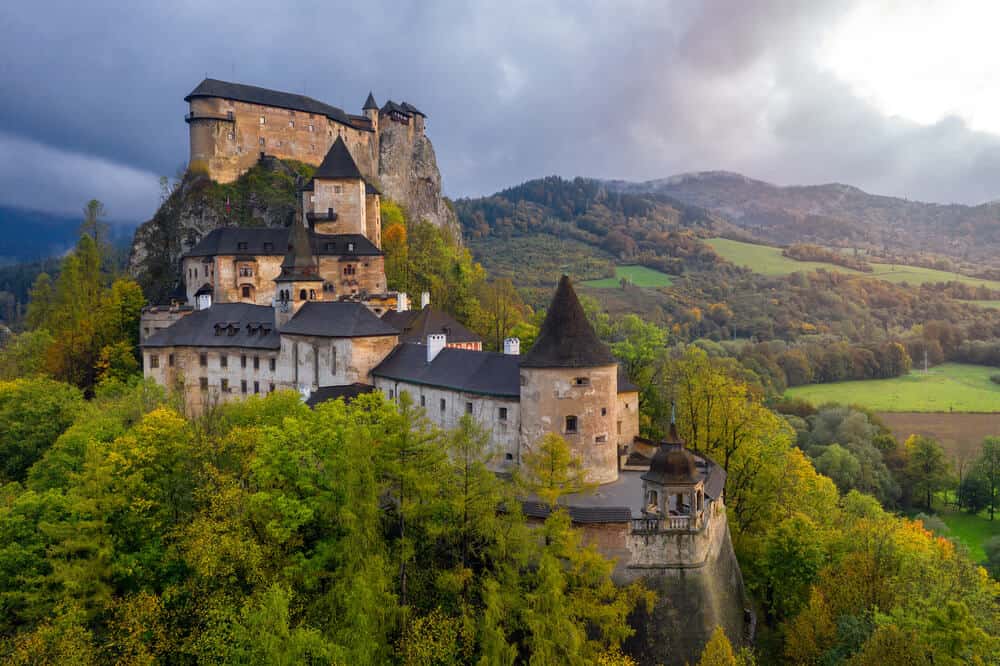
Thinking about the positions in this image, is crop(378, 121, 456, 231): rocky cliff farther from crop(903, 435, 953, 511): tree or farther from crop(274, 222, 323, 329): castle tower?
crop(903, 435, 953, 511): tree

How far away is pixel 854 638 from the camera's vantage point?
2759 cm

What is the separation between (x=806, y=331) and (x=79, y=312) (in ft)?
341

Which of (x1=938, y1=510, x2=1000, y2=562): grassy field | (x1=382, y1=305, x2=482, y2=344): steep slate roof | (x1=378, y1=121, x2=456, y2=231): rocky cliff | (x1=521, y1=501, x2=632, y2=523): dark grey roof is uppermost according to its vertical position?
(x1=378, y1=121, x2=456, y2=231): rocky cliff

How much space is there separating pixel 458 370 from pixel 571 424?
7.64 metres

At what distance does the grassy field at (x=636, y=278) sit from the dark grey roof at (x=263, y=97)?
196 feet

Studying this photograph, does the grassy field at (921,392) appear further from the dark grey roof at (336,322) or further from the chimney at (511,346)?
the dark grey roof at (336,322)

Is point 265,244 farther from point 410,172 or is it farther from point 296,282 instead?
point 410,172

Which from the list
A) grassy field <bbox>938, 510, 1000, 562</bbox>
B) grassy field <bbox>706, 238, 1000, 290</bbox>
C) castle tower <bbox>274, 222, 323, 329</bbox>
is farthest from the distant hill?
castle tower <bbox>274, 222, 323, 329</bbox>

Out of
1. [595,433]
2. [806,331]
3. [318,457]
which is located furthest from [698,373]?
[806,331]

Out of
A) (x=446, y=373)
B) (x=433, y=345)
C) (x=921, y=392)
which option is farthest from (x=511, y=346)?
(x=921, y=392)

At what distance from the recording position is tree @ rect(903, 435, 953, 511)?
67.0 m

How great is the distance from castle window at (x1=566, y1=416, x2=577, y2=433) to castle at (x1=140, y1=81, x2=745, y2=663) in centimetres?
5

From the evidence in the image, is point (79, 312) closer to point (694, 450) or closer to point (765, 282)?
point (694, 450)

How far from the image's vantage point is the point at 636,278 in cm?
13950
